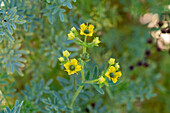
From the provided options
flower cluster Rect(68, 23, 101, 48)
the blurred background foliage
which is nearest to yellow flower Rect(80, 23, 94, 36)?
flower cluster Rect(68, 23, 101, 48)

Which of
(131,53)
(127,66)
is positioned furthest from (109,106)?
(131,53)

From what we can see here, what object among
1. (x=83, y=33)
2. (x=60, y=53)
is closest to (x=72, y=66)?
(x=83, y=33)

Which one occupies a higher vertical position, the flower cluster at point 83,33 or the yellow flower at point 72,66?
the flower cluster at point 83,33

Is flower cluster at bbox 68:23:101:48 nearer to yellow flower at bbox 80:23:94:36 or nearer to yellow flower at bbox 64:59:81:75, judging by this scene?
yellow flower at bbox 80:23:94:36

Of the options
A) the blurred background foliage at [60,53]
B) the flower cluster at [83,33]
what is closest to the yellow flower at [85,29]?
the flower cluster at [83,33]

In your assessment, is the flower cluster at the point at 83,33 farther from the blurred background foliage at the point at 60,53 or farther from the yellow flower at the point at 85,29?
the blurred background foliage at the point at 60,53

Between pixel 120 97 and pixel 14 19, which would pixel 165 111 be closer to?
pixel 120 97

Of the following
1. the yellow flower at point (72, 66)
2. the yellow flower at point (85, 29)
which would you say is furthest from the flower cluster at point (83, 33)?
the yellow flower at point (72, 66)

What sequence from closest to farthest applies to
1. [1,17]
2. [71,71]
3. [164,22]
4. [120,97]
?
[71,71], [1,17], [164,22], [120,97]

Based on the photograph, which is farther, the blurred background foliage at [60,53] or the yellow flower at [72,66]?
the blurred background foliage at [60,53]
